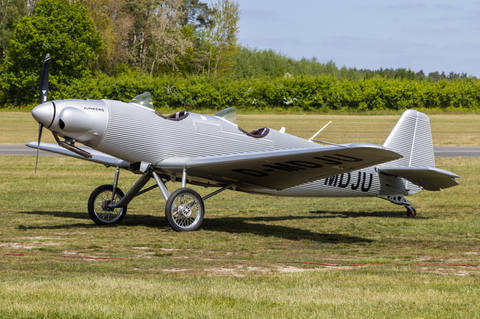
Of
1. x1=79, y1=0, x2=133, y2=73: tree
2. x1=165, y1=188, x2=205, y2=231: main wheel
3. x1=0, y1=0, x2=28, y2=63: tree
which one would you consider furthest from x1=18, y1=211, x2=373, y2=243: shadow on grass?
x1=0, y1=0, x2=28, y2=63: tree

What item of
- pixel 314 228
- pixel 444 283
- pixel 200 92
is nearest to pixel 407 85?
pixel 200 92

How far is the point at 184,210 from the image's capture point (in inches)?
392

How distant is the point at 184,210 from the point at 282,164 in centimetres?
202

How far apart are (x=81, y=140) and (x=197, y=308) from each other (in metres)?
5.62

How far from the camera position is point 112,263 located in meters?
7.06

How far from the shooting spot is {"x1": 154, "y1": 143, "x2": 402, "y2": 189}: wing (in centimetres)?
848

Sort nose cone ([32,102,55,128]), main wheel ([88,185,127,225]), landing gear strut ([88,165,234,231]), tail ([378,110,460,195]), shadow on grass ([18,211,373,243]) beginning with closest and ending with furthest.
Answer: nose cone ([32,102,55,128]) → landing gear strut ([88,165,234,231]) → shadow on grass ([18,211,373,243]) → main wheel ([88,185,127,225]) → tail ([378,110,460,195])

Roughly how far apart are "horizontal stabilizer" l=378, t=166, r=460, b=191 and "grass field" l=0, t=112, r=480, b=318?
82 centimetres

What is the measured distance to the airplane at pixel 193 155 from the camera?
30.0 ft

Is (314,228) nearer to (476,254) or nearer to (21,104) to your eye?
(476,254)

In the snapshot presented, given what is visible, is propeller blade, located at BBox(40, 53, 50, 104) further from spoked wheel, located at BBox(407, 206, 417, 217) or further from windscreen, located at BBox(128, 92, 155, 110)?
spoked wheel, located at BBox(407, 206, 417, 217)

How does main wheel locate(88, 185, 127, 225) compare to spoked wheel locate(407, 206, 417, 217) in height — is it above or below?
below

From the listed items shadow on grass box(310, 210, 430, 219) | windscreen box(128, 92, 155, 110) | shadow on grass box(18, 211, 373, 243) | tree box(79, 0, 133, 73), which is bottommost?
shadow on grass box(18, 211, 373, 243)

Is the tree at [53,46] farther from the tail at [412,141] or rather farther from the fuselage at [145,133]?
the fuselage at [145,133]
